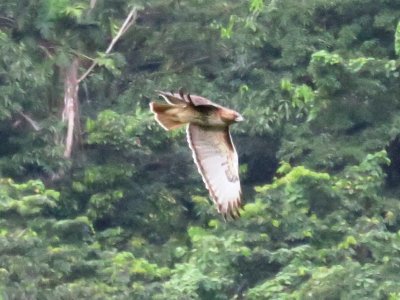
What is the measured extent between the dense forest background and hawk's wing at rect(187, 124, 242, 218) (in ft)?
11.4

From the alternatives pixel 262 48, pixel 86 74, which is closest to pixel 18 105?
pixel 86 74

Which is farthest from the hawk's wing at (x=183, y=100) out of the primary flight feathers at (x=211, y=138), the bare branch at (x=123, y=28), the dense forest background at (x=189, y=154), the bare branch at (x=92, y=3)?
the bare branch at (x=123, y=28)

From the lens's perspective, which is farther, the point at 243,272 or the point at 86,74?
the point at 86,74

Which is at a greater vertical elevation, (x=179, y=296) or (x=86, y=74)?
(x=86, y=74)

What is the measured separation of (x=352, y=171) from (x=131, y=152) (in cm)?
164

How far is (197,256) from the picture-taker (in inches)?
514

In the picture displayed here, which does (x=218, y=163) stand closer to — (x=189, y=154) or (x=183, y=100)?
(x=183, y=100)

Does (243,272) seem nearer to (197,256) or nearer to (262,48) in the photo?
(197,256)

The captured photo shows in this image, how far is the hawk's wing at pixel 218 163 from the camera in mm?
8828

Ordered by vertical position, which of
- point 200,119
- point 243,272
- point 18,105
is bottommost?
point 243,272

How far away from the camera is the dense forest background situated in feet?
42.3

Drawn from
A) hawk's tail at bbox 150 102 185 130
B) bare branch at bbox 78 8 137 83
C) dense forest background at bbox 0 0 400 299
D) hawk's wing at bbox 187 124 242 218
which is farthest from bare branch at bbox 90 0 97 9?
hawk's tail at bbox 150 102 185 130

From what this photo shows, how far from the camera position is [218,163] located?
8.98 metres

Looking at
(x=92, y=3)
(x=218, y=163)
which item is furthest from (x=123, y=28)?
(x=218, y=163)
